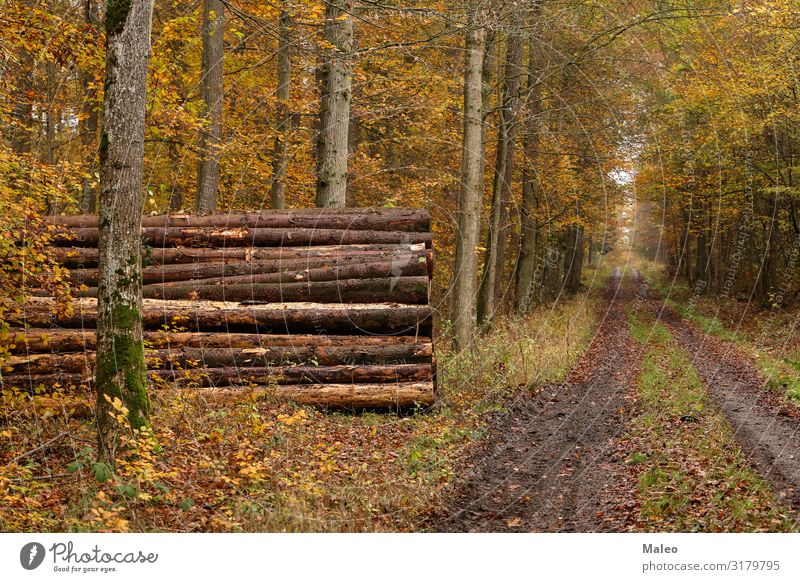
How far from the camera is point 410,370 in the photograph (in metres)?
11.2

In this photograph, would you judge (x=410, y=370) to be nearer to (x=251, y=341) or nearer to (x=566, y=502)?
(x=251, y=341)

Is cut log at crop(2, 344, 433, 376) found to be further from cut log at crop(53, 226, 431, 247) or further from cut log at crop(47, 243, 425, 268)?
cut log at crop(53, 226, 431, 247)

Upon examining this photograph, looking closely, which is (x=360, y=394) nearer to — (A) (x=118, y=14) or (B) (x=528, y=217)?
(A) (x=118, y=14)

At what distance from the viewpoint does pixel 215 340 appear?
11305mm

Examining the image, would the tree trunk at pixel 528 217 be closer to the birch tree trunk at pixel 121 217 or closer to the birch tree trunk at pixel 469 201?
the birch tree trunk at pixel 469 201

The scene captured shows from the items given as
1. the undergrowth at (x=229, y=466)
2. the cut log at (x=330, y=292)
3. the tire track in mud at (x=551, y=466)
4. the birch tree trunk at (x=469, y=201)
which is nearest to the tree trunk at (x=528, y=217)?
the birch tree trunk at (x=469, y=201)

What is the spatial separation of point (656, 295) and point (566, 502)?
38.6 metres

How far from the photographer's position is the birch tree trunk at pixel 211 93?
16.3 meters

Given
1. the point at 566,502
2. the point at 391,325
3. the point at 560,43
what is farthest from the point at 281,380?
the point at 560,43

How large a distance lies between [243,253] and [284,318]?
1.72 metres

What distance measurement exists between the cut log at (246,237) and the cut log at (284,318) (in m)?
1.42

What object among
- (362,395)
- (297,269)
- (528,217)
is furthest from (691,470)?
(528,217)

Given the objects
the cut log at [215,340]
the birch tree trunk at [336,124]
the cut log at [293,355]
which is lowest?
the cut log at [293,355]

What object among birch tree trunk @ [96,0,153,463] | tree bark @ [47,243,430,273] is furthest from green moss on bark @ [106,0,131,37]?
tree bark @ [47,243,430,273]
